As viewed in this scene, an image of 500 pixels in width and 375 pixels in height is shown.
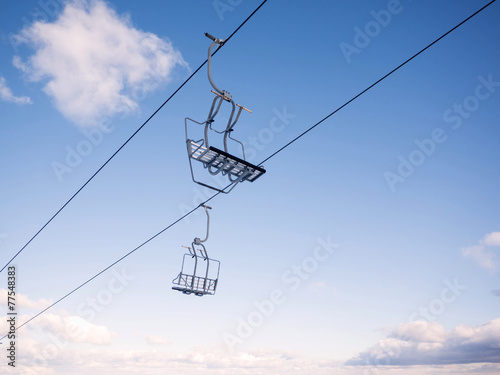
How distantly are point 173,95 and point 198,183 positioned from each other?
2533 millimetres

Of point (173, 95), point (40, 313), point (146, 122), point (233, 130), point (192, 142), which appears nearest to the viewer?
point (192, 142)

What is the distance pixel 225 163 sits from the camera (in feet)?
26.7

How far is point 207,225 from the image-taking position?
12922 mm

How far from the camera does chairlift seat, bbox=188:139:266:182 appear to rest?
8039 millimetres

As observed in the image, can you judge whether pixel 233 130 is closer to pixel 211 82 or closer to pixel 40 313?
pixel 211 82

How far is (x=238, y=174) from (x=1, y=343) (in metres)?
31.2

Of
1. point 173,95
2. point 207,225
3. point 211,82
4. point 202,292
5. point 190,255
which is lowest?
point 202,292

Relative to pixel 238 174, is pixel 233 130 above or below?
above

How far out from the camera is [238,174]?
8516 millimetres

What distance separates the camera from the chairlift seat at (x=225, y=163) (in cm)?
804

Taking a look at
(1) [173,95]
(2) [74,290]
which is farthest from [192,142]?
(2) [74,290]

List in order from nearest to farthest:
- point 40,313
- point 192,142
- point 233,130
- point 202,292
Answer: point 192,142
point 233,130
point 202,292
point 40,313

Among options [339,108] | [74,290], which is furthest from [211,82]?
[74,290]

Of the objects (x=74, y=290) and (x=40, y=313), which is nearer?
(x=74, y=290)
